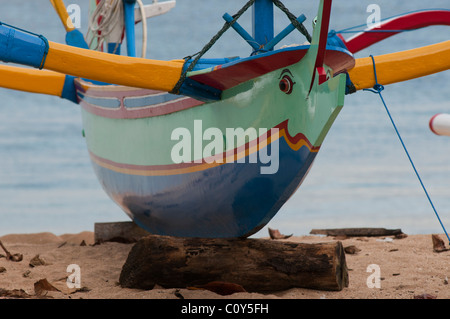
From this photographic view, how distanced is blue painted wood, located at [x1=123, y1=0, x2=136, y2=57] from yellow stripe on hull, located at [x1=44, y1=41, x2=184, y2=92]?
2675 mm

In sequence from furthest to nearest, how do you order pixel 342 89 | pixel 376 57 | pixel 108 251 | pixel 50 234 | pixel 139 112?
pixel 50 234
pixel 108 251
pixel 139 112
pixel 376 57
pixel 342 89

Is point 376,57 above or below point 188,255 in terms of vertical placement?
above

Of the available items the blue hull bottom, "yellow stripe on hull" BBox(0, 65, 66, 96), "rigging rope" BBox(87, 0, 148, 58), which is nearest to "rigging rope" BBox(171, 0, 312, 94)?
the blue hull bottom

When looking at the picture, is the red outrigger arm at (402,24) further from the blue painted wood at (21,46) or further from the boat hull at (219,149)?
the blue painted wood at (21,46)

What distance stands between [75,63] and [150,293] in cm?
139

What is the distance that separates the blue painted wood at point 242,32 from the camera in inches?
151

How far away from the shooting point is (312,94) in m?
3.58

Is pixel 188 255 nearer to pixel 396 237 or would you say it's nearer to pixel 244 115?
pixel 244 115

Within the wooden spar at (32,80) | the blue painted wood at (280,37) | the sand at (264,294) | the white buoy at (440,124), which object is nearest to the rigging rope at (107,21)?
the wooden spar at (32,80)

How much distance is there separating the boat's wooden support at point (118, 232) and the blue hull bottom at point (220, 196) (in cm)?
93

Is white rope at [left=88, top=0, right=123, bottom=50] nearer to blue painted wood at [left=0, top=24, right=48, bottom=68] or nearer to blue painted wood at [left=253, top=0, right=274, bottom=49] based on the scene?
blue painted wood at [left=253, top=0, right=274, bottom=49]

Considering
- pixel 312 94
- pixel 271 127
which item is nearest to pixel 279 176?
pixel 271 127

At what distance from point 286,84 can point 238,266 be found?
1151mm

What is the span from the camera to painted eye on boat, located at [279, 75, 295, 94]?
3758 mm
